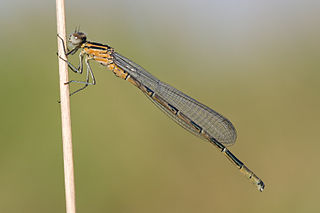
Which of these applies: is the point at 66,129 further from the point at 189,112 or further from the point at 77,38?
the point at 189,112

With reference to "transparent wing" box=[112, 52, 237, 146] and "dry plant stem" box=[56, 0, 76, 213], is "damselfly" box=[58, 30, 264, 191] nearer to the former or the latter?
"transparent wing" box=[112, 52, 237, 146]

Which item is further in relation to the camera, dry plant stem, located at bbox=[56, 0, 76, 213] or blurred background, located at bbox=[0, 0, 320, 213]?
blurred background, located at bbox=[0, 0, 320, 213]

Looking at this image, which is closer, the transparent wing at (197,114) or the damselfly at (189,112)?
the damselfly at (189,112)

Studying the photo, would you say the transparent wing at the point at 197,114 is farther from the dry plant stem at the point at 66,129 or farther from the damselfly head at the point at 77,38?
the dry plant stem at the point at 66,129

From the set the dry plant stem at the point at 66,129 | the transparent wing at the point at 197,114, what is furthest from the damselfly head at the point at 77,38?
the transparent wing at the point at 197,114

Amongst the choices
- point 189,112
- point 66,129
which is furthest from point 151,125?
point 66,129

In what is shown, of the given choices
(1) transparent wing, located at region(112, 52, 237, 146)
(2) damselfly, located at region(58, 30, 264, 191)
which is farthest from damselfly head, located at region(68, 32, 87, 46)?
(1) transparent wing, located at region(112, 52, 237, 146)
